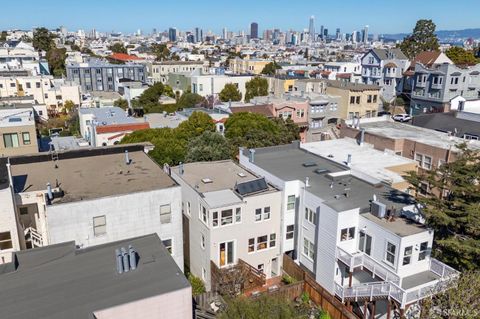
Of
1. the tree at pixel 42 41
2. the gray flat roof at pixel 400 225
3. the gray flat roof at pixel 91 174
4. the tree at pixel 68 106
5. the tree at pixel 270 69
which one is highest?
the tree at pixel 42 41

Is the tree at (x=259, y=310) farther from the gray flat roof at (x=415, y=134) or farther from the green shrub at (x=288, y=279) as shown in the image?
the gray flat roof at (x=415, y=134)

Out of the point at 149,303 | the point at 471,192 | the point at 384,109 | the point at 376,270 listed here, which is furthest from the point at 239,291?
the point at 384,109

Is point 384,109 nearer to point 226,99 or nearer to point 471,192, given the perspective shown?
point 226,99

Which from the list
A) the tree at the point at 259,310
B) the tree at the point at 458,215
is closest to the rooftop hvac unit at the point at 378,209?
the tree at the point at 458,215

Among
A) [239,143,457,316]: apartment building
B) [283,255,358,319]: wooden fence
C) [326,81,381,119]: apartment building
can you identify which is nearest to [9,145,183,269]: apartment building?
[283,255,358,319]: wooden fence

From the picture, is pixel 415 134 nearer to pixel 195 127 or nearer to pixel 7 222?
pixel 195 127

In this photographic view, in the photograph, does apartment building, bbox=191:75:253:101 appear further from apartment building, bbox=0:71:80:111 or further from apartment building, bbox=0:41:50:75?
apartment building, bbox=0:41:50:75
